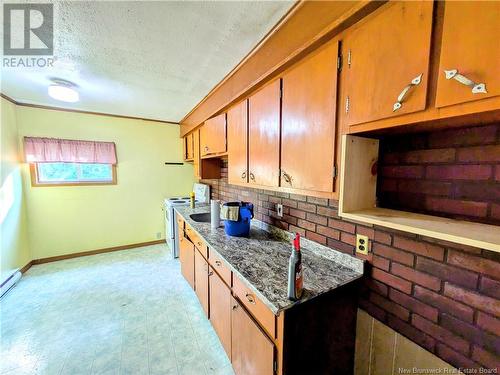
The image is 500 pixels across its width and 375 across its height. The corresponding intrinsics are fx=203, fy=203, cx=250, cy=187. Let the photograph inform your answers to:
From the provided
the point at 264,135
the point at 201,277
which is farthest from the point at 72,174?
the point at 264,135

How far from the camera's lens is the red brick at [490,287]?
0.76 m

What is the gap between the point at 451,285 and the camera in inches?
34.0

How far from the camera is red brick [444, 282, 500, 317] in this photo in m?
0.77

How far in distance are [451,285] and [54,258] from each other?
4712 mm

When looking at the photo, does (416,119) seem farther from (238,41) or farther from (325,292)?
(238,41)

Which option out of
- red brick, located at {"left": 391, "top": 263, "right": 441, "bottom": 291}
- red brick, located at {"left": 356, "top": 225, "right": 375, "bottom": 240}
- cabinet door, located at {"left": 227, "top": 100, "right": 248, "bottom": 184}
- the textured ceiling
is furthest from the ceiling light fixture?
red brick, located at {"left": 391, "top": 263, "right": 441, "bottom": 291}

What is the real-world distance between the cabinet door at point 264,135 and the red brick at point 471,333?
1048 millimetres

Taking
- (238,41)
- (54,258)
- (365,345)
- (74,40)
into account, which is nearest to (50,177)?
(54,258)

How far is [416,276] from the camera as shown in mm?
975

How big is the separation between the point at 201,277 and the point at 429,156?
6.44 ft

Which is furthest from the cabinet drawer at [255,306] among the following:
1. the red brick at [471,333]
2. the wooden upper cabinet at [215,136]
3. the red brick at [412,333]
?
the wooden upper cabinet at [215,136]

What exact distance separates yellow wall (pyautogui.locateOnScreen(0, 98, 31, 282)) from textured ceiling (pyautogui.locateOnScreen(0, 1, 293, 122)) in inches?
18.2

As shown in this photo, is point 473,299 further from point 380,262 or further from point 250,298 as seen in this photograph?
point 250,298

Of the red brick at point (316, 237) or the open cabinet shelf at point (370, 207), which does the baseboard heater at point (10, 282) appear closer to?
the red brick at point (316, 237)
